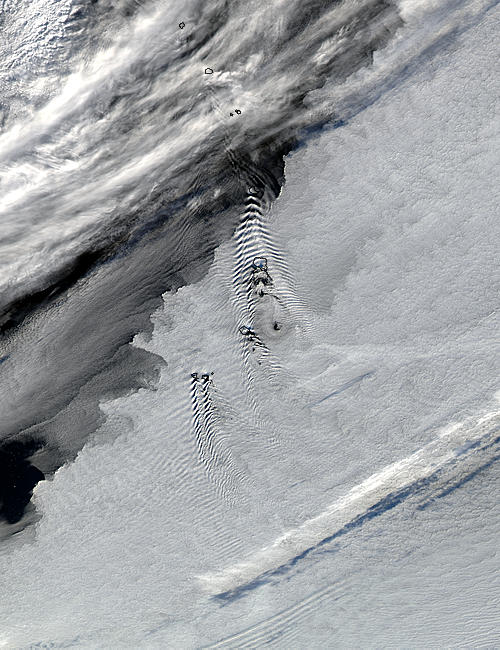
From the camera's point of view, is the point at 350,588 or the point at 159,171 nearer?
the point at 159,171

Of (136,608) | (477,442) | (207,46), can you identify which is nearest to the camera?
(207,46)

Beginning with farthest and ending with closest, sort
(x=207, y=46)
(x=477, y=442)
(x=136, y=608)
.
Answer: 1. (x=136, y=608)
2. (x=477, y=442)
3. (x=207, y=46)

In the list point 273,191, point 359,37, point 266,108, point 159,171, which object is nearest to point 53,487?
point 159,171

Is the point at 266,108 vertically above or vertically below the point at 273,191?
above

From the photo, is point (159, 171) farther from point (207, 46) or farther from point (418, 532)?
point (418, 532)

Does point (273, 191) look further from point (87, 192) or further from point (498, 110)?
point (498, 110)

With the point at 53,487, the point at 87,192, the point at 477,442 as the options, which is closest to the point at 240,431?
the point at 53,487

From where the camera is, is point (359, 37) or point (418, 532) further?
point (418, 532)

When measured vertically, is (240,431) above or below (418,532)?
above

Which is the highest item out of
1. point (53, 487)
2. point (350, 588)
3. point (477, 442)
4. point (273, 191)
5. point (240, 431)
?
point (273, 191)
